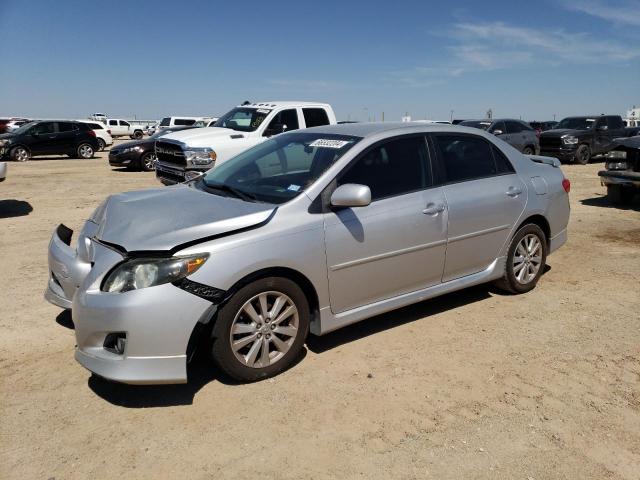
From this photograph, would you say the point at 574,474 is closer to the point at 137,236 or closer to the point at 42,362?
the point at 137,236

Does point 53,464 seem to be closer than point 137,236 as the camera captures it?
Yes

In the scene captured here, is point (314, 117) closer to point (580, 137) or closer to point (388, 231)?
point (388, 231)

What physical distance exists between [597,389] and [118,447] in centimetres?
294

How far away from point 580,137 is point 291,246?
18.5 m

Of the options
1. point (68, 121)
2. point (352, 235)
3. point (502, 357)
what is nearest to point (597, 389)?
point (502, 357)

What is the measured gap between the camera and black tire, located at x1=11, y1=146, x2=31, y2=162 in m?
20.9

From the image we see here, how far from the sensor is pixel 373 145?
409 centimetres

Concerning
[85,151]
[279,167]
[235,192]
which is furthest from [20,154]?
[235,192]

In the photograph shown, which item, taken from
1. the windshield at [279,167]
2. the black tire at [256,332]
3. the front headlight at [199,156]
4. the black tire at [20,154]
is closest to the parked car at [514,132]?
the front headlight at [199,156]

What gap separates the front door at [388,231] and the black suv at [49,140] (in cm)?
2075

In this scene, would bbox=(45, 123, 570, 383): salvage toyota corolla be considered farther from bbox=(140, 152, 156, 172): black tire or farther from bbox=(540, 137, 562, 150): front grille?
bbox=(540, 137, 562, 150): front grille

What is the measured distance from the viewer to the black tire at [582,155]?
19.0 m

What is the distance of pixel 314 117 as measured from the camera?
11.3m

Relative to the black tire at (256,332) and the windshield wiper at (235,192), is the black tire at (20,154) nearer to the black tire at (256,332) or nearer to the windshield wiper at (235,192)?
the windshield wiper at (235,192)
